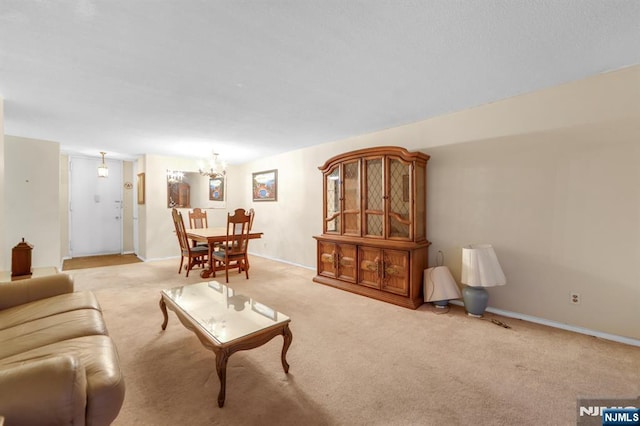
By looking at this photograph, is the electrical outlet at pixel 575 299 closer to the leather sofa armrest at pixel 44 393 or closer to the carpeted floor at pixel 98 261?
the leather sofa armrest at pixel 44 393

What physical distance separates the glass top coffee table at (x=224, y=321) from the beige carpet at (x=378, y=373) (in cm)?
23

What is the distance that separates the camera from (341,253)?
390 centimetres

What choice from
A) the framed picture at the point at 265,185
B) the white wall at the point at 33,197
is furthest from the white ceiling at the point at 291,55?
the framed picture at the point at 265,185

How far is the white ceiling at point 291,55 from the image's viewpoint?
5.04 feet

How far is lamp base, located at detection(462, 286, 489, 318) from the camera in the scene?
2818mm

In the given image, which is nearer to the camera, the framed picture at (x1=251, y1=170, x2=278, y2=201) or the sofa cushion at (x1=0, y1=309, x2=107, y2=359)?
the sofa cushion at (x1=0, y1=309, x2=107, y2=359)

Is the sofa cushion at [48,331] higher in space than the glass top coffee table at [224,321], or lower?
higher

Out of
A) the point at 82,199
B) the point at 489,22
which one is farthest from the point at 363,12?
the point at 82,199

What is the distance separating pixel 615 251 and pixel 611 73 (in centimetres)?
152

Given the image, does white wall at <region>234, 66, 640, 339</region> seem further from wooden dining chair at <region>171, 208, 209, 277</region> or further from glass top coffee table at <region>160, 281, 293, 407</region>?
wooden dining chair at <region>171, 208, 209, 277</region>

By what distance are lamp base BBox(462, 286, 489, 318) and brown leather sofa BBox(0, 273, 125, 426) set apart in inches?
117

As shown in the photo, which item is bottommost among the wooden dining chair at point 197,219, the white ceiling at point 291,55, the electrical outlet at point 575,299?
the electrical outlet at point 575,299

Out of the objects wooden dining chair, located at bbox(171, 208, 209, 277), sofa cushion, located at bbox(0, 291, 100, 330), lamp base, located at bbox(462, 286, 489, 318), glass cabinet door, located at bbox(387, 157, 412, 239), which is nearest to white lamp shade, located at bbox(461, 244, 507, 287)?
lamp base, located at bbox(462, 286, 489, 318)

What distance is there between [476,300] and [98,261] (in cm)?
697
